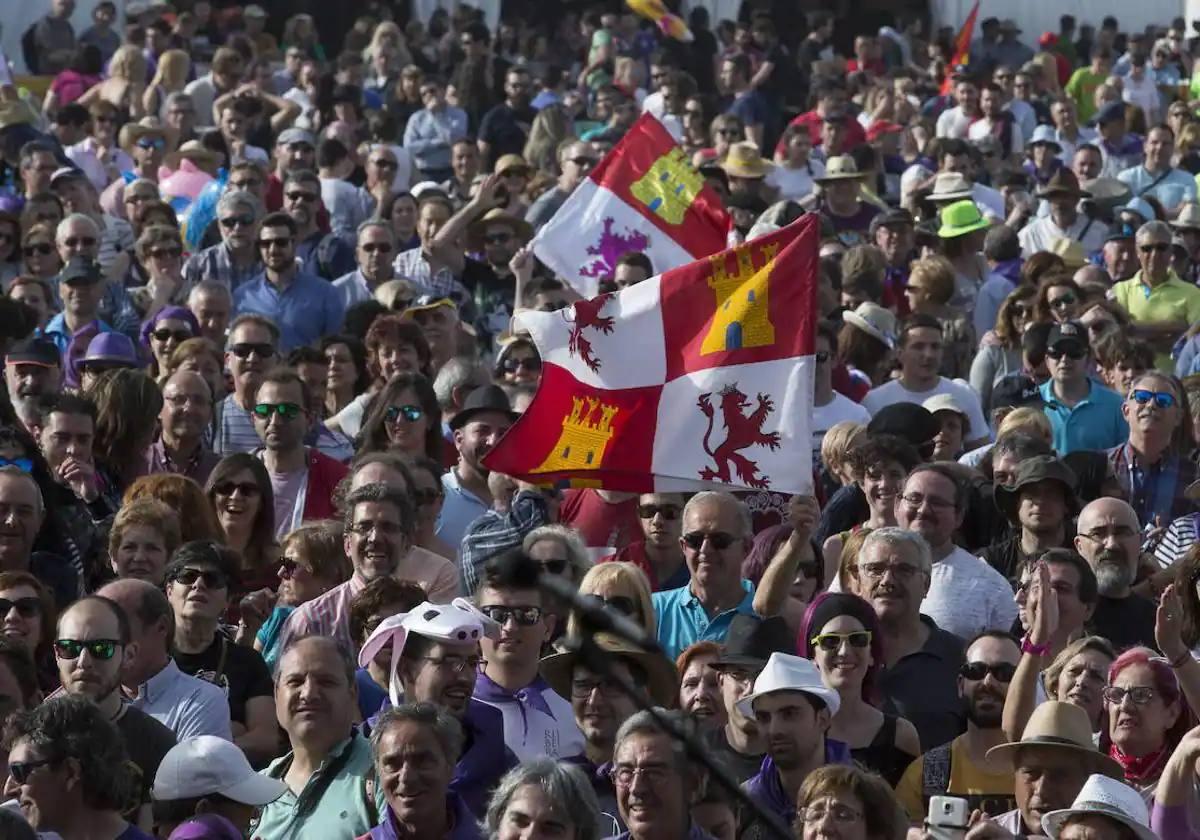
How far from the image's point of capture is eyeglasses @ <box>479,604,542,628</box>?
8453 millimetres

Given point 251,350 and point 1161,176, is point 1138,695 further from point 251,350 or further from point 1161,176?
point 1161,176

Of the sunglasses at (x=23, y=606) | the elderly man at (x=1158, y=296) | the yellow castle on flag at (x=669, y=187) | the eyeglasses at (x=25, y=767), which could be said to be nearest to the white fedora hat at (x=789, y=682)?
the eyeglasses at (x=25, y=767)

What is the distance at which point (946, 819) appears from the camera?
663cm

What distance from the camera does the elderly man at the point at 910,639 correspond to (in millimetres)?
8883

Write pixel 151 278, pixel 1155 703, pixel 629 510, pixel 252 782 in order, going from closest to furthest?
1. pixel 252 782
2. pixel 1155 703
3. pixel 629 510
4. pixel 151 278

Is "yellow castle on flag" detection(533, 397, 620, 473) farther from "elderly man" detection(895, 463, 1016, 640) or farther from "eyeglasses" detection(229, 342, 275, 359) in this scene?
"eyeglasses" detection(229, 342, 275, 359)

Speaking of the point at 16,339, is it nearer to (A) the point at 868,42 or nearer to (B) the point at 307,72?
(B) the point at 307,72

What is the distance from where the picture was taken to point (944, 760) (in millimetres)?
8438

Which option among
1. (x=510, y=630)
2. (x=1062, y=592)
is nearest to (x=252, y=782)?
(x=510, y=630)

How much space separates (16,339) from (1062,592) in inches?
217

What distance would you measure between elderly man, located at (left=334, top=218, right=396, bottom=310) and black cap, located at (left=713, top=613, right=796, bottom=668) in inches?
259

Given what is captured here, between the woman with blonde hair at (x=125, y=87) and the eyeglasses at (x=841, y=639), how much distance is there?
1334 centimetres

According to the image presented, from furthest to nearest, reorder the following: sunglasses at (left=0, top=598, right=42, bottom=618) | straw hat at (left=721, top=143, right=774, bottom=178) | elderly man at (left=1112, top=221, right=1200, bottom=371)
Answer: straw hat at (left=721, top=143, right=774, bottom=178) → elderly man at (left=1112, top=221, right=1200, bottom=371) → sunglasses at (left=0, top=598, right=42, bottom=618)

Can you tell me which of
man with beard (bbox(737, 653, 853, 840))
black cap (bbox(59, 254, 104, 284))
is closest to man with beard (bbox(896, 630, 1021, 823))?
man with beard (bbox(737, 653, 853, 840))
